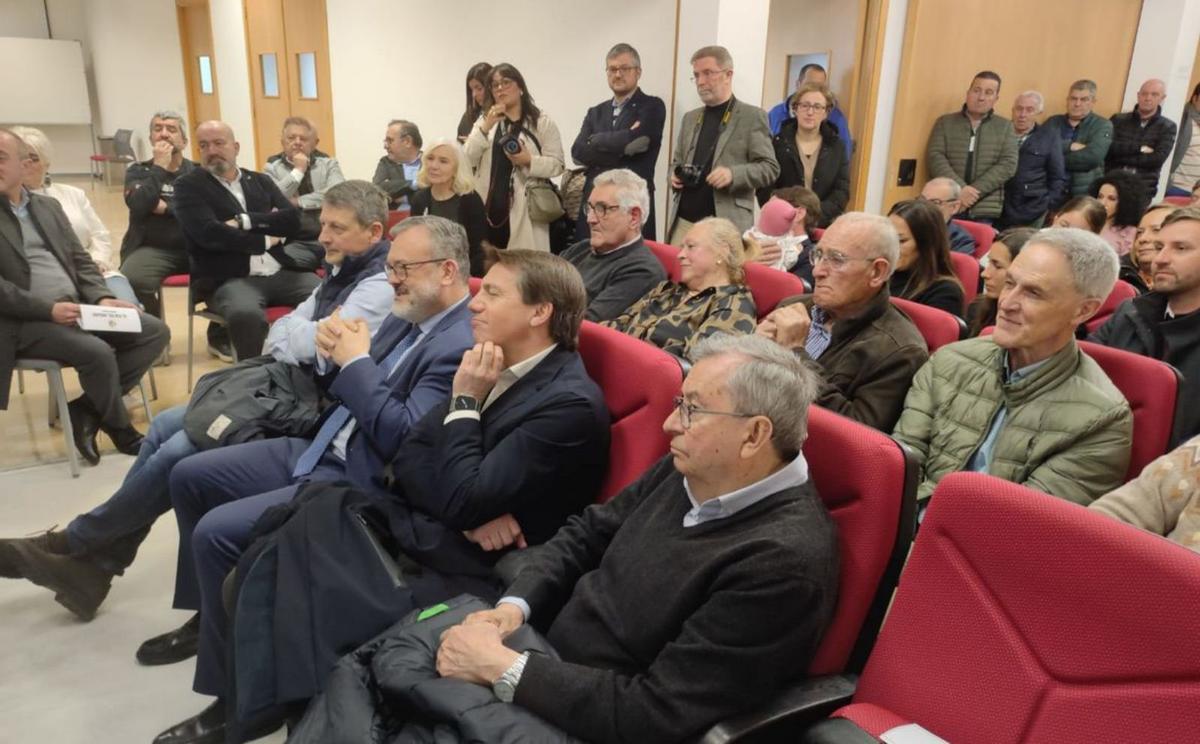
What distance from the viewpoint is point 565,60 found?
5.71 meters

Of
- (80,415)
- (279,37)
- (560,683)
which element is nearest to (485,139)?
(80,415)

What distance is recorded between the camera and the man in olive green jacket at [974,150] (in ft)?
16.7

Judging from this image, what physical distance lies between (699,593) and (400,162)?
481cm

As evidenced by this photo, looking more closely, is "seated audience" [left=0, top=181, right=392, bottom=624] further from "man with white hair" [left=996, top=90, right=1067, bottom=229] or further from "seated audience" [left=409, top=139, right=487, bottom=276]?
"man with white hair" [left=996, top=90, right=1067, bottom=229]

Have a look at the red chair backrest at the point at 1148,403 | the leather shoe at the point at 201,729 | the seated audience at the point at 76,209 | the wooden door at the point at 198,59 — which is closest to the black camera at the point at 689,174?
the red chair backrest at the point at 1148,403

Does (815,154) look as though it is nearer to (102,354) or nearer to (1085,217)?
(1085,217)

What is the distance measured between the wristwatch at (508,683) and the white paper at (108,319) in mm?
2765

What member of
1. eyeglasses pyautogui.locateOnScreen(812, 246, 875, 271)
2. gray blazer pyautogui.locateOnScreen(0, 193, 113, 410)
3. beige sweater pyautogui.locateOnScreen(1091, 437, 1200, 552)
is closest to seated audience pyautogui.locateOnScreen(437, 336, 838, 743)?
beige sweater pyautogui.locateOnScreen(1091, 437, 1200, 552)

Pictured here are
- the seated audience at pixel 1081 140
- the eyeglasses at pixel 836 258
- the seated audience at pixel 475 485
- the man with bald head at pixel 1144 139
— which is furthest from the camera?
the man with bald head at pixel 1144 139

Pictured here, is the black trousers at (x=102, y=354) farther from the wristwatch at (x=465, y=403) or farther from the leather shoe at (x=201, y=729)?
the wristwatch at (x=465, y=403)

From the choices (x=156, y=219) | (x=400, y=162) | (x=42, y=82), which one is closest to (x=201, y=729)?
(x=156, y=219)

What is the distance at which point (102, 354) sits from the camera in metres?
3.29

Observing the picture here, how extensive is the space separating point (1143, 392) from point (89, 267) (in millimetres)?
3844

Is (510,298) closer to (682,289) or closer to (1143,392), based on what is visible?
(682,289)
